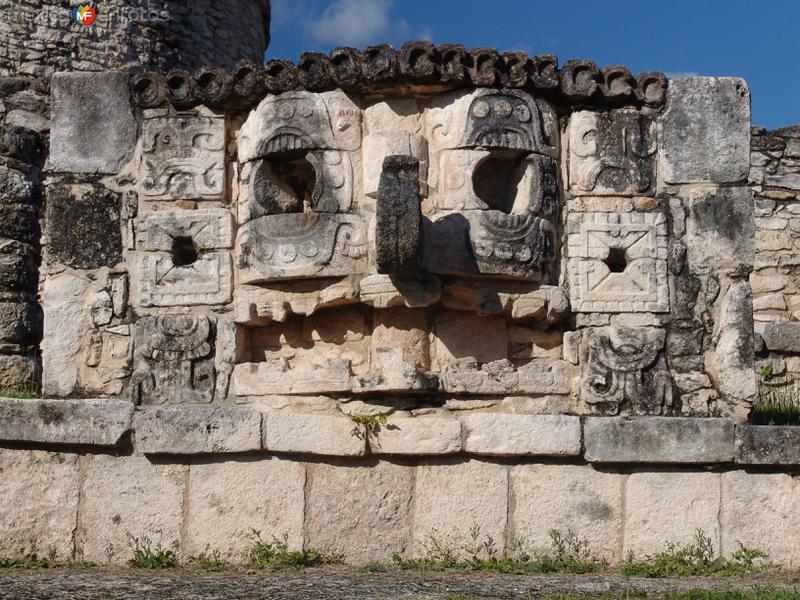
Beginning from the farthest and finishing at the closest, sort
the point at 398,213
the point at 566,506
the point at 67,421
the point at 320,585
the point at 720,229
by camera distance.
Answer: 1. the point at 720,229
2. the point at 67,421
3. the point at 566,506
4. the point at 398,213
5. the point at 320,585

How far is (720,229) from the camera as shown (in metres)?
6.50

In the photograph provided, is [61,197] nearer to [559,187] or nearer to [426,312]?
[426,312]

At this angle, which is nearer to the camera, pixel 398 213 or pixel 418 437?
pixel 398 213

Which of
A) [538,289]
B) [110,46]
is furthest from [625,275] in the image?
[110,46]

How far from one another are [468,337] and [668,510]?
1.43 metres

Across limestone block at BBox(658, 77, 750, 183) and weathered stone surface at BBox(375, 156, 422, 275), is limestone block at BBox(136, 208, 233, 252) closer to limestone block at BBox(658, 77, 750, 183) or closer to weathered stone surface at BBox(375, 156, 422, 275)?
weathered stone surface at BBox(375, 156, 422, 275)

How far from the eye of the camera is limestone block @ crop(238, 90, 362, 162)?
646 centimetres

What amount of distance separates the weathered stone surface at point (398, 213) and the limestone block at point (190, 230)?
3.83ft

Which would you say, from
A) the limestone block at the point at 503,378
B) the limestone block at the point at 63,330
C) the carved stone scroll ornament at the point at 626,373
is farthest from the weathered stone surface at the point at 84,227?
the carved stone scroll ornament at the point at 626,373

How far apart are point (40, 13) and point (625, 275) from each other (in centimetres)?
938

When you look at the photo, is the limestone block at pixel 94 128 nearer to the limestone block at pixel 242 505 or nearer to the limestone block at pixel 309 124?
the limestone block at pixel 309 124

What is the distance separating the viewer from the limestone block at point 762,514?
6.14m

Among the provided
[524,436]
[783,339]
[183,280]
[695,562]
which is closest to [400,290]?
[524,436]

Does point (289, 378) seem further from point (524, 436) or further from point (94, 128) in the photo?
point (94, 128)
